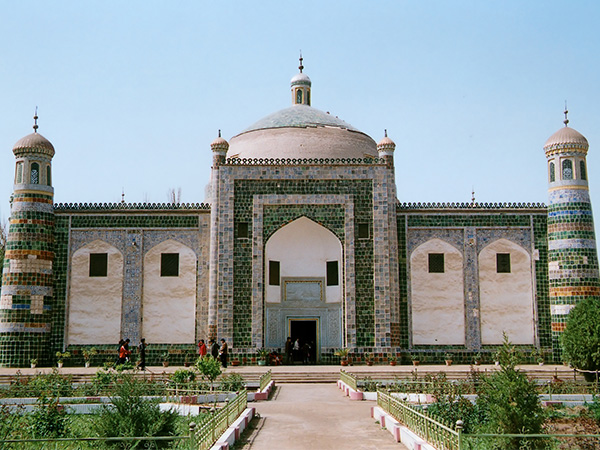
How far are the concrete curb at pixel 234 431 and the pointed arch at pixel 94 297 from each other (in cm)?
1206

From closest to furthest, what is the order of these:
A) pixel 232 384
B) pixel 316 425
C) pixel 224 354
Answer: pixel 316 425
pixel 232 384
pixel 224 354

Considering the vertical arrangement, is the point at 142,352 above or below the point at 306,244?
below

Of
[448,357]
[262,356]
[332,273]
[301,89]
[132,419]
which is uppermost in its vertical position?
[301,89]

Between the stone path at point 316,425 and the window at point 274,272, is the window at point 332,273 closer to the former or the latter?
the window at point 274,272

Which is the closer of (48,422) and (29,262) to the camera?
(48,422)

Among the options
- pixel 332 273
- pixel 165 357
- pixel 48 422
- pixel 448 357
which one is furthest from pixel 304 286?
pixel 48 422

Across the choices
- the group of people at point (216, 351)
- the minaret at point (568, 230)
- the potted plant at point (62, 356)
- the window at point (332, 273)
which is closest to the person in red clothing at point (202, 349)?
the group of people at point (216, 351)

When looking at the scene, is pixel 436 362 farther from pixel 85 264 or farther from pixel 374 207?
pixel 85 264

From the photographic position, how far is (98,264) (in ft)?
77.5

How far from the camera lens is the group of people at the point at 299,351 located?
23094 mm

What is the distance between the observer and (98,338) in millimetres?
23297

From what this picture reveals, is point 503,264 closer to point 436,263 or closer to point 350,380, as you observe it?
point 436,263

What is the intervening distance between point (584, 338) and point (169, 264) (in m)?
13.5

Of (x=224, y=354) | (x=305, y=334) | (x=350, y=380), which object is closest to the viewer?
(x=350, y=380)
